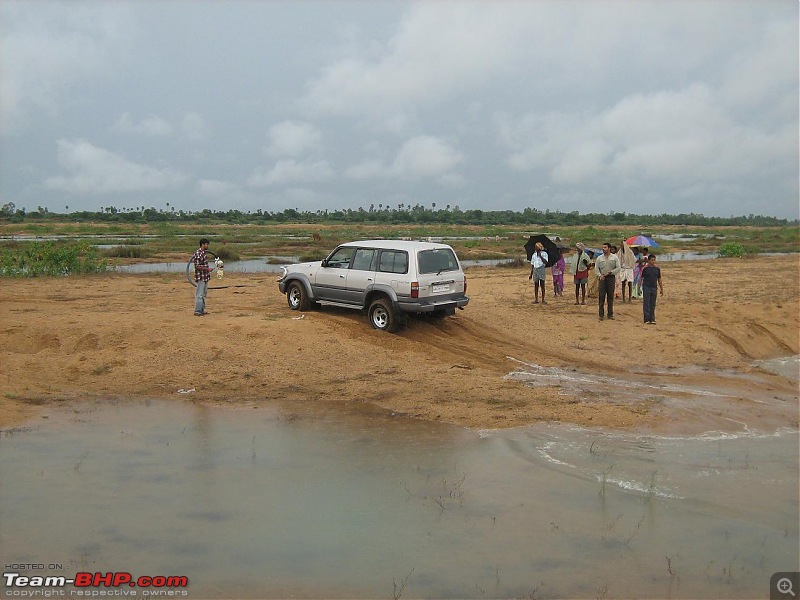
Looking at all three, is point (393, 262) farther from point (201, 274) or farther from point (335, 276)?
point (201, 274)

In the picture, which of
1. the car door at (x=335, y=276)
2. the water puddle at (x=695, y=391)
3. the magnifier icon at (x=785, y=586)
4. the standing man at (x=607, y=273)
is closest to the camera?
the magnifier icon at (x=785, y=586)

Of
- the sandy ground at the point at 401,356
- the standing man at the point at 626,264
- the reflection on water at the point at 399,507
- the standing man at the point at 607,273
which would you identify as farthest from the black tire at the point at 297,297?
the standing man at the point at 626,264

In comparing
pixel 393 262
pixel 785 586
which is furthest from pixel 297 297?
pixel 785 586

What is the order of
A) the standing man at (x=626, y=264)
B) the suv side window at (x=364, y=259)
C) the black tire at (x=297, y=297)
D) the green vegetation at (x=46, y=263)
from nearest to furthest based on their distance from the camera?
1. the suv side window at (x=364, y=259)
2. the black tire at (x=297, y=297)
3. the standing man at (x=626, y=264)
4. the green vegetation at (x=46, y=263)

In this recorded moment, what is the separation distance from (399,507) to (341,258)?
29.5 feet

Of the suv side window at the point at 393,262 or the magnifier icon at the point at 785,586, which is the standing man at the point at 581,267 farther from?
the magnifier icon at the point at 785,586

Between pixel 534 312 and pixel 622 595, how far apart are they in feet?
44.1

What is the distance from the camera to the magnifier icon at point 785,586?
Result: 5.96 m

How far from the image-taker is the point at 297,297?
1672cm

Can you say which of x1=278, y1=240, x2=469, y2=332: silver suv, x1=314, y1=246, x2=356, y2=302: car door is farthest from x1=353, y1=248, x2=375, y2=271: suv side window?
x1=314, y1=246, x2=356, y2=302: car door

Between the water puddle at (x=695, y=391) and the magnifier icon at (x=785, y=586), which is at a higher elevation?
the water puddle at (x=695, y=391)

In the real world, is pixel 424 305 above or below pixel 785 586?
above

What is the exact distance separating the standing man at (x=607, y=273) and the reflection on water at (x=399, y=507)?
790 centimetres

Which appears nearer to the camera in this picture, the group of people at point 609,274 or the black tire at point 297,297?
the black tire at point 297,297
